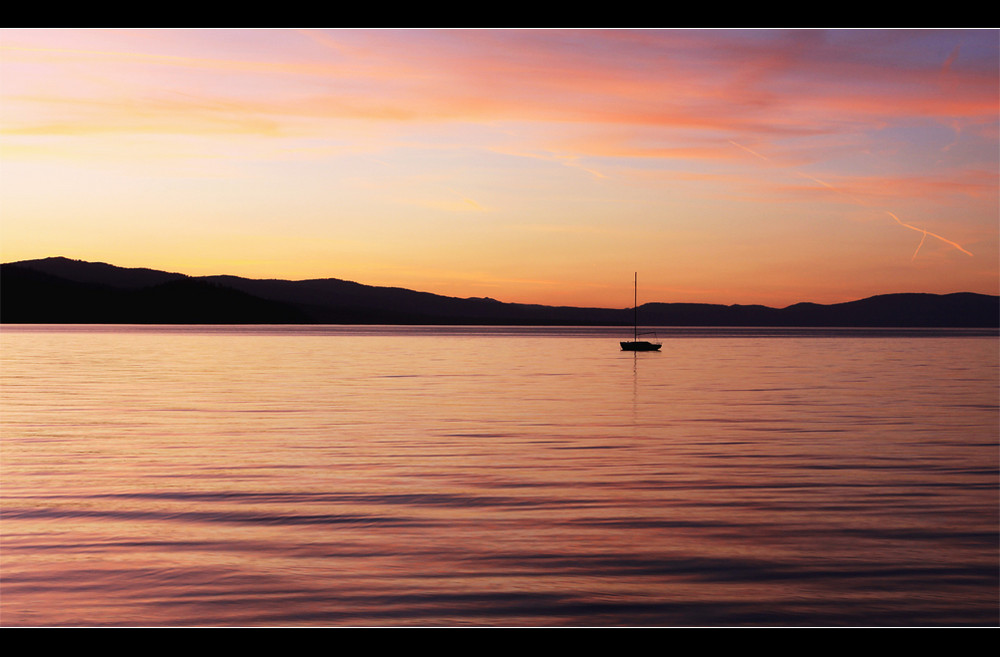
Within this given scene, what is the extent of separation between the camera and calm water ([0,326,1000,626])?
1051 centimetres

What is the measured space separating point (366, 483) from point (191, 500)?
3.44m

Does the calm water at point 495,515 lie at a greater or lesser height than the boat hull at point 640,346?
lesser

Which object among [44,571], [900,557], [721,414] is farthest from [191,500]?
[721,414]

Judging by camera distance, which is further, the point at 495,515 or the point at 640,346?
the point at 640,346

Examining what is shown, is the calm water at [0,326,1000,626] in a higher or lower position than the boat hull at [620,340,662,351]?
lower

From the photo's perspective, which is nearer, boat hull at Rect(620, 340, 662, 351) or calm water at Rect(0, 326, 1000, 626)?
calm water at Rect(0, 326, 1000, 626)

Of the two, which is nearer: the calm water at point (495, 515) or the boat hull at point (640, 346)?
the calm water at point (495, 515)

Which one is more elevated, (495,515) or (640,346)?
(640,346)

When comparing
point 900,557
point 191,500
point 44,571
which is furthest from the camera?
point 191,500

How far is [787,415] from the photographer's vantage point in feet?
102

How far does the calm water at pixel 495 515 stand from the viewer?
34.5ft

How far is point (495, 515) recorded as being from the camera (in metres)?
15.0
